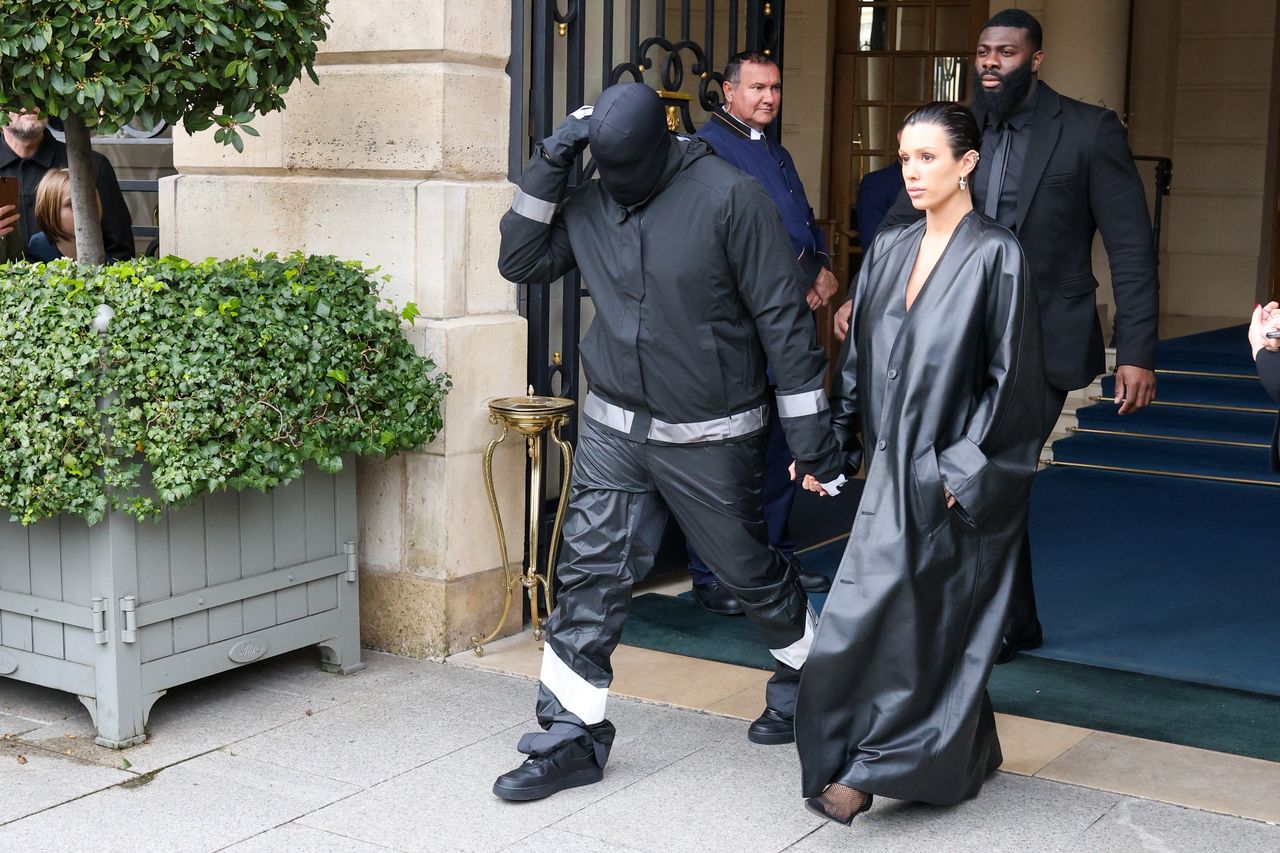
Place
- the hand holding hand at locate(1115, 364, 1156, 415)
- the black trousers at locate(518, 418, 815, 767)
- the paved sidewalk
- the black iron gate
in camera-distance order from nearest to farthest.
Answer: the paved sidewalk → the black trousers at locate(518, 418, 815, 767) → the hand holding hand at locate(1115, 364, 1156, 415) → the black iron gate

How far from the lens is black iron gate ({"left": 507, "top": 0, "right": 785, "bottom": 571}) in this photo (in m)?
5.16

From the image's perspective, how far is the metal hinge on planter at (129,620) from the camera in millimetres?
4148

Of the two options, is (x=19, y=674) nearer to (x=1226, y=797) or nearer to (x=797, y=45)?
(x=1226, y=797)

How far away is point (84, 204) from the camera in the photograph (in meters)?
4.71

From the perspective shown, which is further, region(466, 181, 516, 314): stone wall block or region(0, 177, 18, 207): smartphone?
region(0, 177, 18, 207): smartphone

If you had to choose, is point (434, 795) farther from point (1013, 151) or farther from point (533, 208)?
point (1013, 151)

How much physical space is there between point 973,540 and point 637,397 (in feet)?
2.88

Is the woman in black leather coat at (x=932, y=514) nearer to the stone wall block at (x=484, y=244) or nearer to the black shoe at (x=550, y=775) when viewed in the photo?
the black shoe at (x=550, y=775)

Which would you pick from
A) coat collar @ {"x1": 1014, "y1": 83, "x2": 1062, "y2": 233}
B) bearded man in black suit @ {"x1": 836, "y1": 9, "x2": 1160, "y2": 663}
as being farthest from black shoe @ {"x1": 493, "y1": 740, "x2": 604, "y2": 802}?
coat collar @ {"x1": 1014, "y1": 83, "x2": 1062, "y2": 233}

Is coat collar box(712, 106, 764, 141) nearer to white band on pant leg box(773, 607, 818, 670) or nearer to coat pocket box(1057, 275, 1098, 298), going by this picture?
coat pocket box(1057, 275, 1098, 298)

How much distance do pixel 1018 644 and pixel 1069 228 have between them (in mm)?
1343

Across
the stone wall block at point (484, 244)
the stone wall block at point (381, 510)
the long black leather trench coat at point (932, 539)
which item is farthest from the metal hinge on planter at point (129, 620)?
the long black leather trench coat at point (932, 539)

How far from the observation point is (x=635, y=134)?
3.61m

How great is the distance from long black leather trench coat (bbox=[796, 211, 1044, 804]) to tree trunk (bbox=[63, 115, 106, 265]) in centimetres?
248
